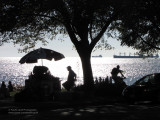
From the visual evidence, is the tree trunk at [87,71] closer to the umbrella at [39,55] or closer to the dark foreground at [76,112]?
the umbrella at [39,55]

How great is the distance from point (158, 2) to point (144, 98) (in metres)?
9.43

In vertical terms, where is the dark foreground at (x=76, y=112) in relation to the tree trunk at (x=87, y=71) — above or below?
below

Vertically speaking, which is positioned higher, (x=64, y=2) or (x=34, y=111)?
(x=64, y=2)

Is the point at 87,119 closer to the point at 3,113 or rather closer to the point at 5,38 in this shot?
the point at 3,113

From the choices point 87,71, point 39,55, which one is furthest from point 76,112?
point 87,71

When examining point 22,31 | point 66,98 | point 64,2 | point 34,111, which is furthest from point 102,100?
point 22,31

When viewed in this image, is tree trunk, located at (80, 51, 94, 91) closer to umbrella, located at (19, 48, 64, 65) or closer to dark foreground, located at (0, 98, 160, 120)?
umbrella, located at (19, 48, 64, 65)

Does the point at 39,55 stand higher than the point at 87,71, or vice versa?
the point at 39,55

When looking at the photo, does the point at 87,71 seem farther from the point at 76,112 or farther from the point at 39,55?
the point at 76,112

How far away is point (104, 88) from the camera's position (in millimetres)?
19953

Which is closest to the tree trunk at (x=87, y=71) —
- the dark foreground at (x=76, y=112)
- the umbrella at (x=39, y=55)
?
the umbrella at (x=39, y=55)

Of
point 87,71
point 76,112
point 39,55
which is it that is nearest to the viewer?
point 76,112

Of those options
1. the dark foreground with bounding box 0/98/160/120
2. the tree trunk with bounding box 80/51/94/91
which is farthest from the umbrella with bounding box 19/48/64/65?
the dark foreground with bounding box 0/98/160/120

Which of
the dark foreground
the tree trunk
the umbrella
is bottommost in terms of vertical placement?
the dark foreground
